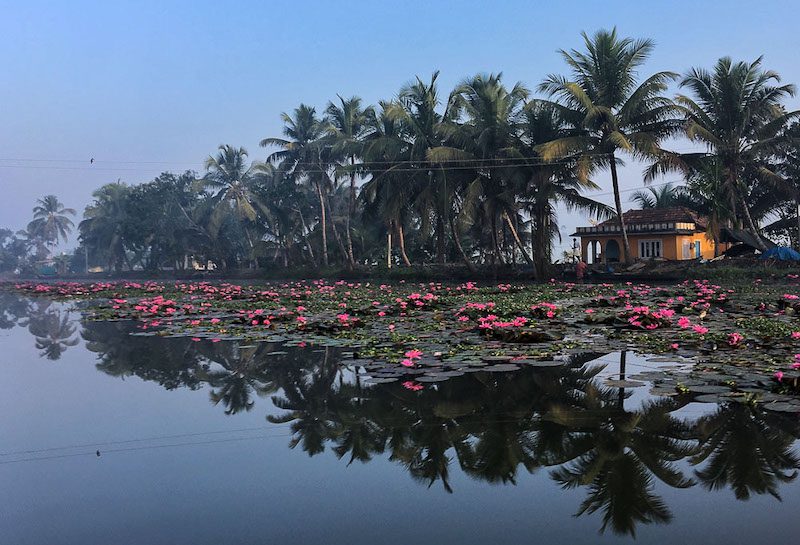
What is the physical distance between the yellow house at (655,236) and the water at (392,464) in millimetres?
29521

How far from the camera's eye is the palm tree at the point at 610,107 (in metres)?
25.8

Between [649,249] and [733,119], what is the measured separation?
29.2 feet

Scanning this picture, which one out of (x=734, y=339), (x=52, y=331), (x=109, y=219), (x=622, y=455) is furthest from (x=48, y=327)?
(x=109, y=219)

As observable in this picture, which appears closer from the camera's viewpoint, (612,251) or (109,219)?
(612,251)

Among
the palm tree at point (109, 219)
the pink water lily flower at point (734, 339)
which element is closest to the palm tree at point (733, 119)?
the pink water lily flower at point (734, 339)

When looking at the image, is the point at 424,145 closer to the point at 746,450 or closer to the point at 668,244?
the point at 668,244

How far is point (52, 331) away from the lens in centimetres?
1309

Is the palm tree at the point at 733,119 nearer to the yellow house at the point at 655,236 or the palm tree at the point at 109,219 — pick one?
the yellow house at the point at 655,236

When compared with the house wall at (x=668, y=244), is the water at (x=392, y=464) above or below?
below

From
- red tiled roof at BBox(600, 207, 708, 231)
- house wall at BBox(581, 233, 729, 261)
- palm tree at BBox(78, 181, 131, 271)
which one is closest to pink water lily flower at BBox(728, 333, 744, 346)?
house wall at BBox(581, 233, 729, 261)

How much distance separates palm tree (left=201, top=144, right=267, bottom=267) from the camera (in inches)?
1865

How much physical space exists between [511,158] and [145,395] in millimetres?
24598

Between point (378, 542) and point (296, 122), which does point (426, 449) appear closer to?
point (378, 542)

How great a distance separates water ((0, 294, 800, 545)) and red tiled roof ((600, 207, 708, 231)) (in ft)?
98.8
